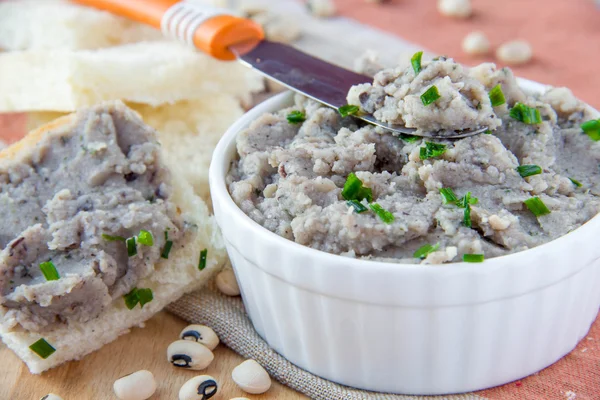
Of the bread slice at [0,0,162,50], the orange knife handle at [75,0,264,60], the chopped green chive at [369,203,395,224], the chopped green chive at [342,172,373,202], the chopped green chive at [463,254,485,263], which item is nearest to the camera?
the chopped green chive at [463,254,485,263]

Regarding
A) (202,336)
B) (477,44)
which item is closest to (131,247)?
(202,336)

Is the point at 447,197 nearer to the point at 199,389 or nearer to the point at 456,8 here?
the point at 199,389

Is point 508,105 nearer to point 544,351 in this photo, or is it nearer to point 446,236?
point 446,236

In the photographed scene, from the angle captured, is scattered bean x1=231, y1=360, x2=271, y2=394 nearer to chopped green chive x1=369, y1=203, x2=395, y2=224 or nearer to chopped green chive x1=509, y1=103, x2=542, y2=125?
chopped green chive x1=369, y1=203, x2=395, y2=224

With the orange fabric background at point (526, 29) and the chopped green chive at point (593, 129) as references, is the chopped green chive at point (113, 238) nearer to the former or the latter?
the chopped green chive at point (593, 129)

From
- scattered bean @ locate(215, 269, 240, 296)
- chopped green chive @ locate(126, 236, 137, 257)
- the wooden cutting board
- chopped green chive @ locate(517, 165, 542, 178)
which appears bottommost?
the wooden cutting board

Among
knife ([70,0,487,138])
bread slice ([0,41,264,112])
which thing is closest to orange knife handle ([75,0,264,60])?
knife ([70,0,487,138])

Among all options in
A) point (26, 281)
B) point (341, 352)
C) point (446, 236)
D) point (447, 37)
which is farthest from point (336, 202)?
point (447, 37)
